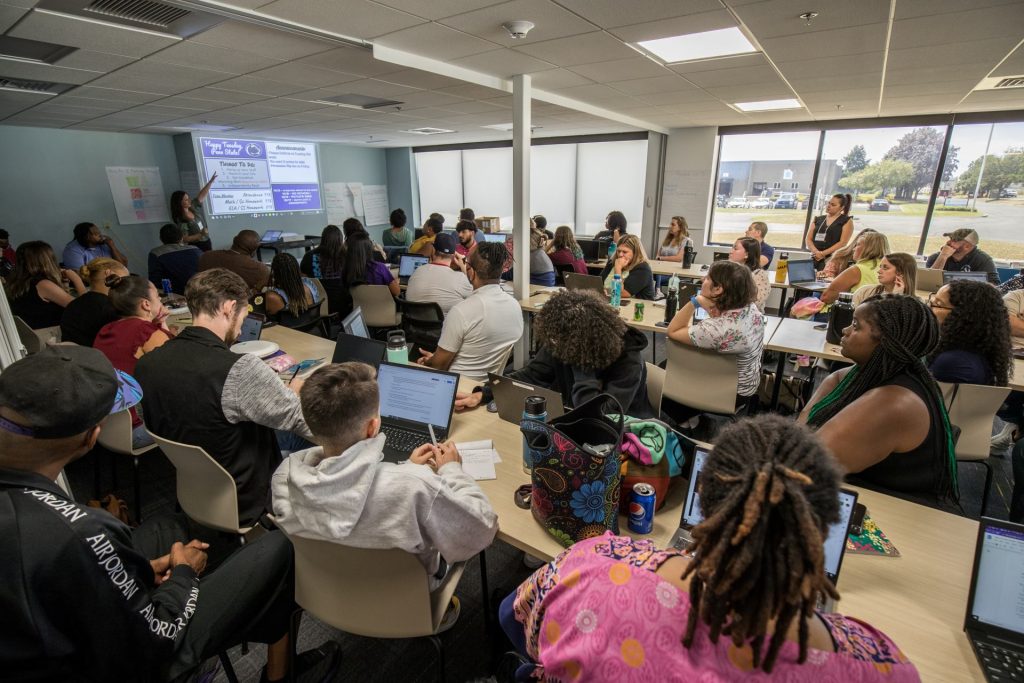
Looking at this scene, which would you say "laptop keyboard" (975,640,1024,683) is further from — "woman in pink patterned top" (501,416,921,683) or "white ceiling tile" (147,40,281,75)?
"white ceiling tile" (147,40,281,75)

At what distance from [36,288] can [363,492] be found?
434cm

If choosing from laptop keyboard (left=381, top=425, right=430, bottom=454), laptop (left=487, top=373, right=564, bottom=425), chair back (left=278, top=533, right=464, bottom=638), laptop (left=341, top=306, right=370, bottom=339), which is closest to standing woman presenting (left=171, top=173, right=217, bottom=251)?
laptop (left=341, top=306, right=370, bottom=339)

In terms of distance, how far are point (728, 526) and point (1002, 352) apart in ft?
8.92

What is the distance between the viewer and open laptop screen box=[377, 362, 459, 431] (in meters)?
2.03

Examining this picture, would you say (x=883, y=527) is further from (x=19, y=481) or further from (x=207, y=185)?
(x=207, y=185)

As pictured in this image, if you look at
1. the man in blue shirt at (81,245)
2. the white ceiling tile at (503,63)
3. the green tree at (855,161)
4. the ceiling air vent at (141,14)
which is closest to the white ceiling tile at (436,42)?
the white ceiling tile at (503,63)

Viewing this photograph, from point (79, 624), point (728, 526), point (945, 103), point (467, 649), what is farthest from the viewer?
point (945, 103)

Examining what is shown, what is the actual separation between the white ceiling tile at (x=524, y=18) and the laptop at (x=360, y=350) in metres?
1.88

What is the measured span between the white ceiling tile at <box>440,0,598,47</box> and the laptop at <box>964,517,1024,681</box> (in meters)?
2.74

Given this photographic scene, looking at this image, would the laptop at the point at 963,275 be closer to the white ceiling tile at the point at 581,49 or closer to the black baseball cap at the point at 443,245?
the white ceiling tile at the point at 581,49

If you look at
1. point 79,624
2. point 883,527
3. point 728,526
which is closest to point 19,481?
point 79,624

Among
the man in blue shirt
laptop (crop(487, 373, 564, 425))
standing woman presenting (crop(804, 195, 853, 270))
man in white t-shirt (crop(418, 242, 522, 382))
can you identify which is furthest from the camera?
standing woman presenting (crop(804, 195, 853, 270))

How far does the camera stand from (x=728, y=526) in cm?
73

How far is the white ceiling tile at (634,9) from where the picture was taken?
2.48 m
